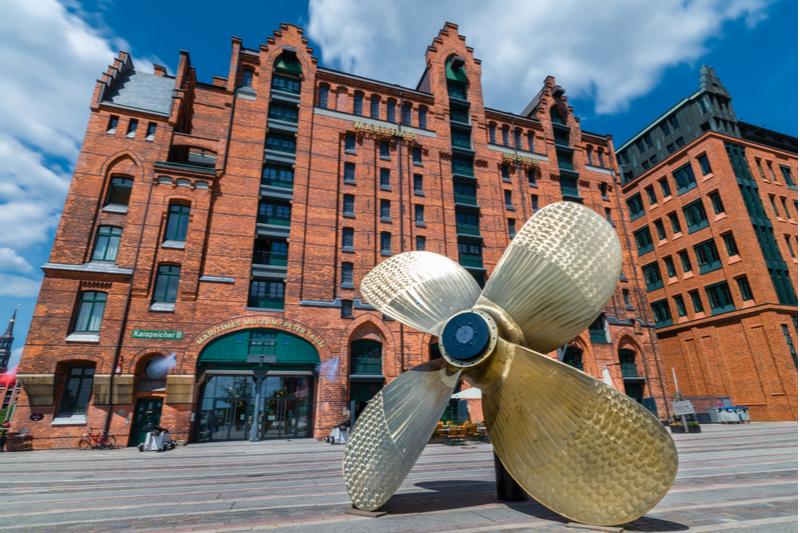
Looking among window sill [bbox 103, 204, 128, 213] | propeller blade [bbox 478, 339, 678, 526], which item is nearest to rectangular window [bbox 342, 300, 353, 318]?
window sill [bbox 103, 204, 128, 213]

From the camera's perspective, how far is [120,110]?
21.9m

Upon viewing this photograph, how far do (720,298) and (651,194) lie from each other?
11678 millimetres

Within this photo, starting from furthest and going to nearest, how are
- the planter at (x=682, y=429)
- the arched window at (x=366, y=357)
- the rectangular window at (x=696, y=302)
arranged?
the rectangular window at (x=696, y=302), the arched window at (x=366, y=357), the planter at (x=682, y=429)

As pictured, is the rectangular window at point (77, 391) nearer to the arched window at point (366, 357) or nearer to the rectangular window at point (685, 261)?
the arched window at point (366, 357)

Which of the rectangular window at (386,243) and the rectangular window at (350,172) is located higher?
the rectangular window at (350,172)

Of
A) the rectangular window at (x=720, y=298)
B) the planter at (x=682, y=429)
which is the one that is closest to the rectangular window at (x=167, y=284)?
the planter at (x=682, y=429)

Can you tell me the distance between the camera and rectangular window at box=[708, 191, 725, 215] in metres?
29.1

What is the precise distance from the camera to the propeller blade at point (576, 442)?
4.03 m

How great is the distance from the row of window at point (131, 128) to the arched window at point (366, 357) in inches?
681

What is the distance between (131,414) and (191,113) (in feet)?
65.3

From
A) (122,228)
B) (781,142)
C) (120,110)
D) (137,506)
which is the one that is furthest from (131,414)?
(781,142)

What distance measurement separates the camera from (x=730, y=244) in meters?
28.2

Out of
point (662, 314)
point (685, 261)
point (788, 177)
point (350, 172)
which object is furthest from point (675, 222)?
point (350, 172)

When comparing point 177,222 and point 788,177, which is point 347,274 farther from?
point 788,177
